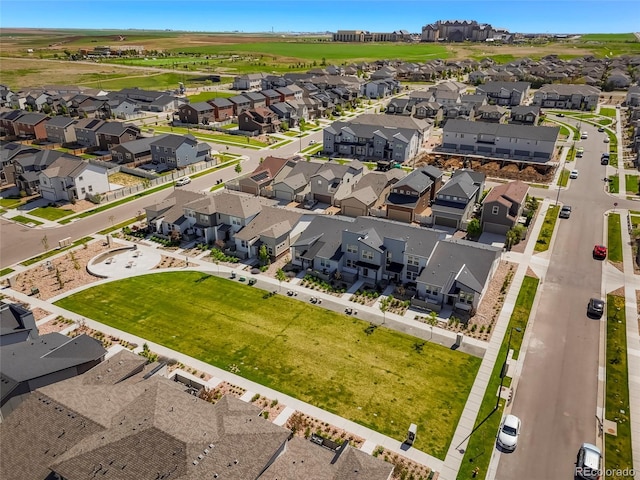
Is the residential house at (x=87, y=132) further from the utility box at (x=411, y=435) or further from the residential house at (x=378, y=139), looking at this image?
the utility box at (x=411, y=435)

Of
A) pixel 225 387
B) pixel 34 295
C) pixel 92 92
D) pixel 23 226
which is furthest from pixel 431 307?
pixel 92 92

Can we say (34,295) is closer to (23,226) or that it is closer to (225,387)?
(23,226)

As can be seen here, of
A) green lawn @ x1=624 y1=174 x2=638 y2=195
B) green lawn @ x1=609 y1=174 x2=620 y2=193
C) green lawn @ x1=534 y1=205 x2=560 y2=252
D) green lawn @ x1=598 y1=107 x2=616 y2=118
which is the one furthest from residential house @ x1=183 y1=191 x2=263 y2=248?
green lawn @ x1=598 y1=107 x2=616 y2=118

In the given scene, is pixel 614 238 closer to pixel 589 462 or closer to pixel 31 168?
pixel 589 462

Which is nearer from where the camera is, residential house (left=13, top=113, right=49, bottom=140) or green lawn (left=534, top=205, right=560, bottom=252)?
green lawn (left=534, top=205, right=560, bottom=252)

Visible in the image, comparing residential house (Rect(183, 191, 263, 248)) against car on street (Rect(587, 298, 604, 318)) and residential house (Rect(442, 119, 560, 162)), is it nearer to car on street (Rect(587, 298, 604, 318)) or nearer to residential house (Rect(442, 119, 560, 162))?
car on street (Rect(587, 298, 604, 318))

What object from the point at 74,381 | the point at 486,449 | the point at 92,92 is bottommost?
the point at 486,449
